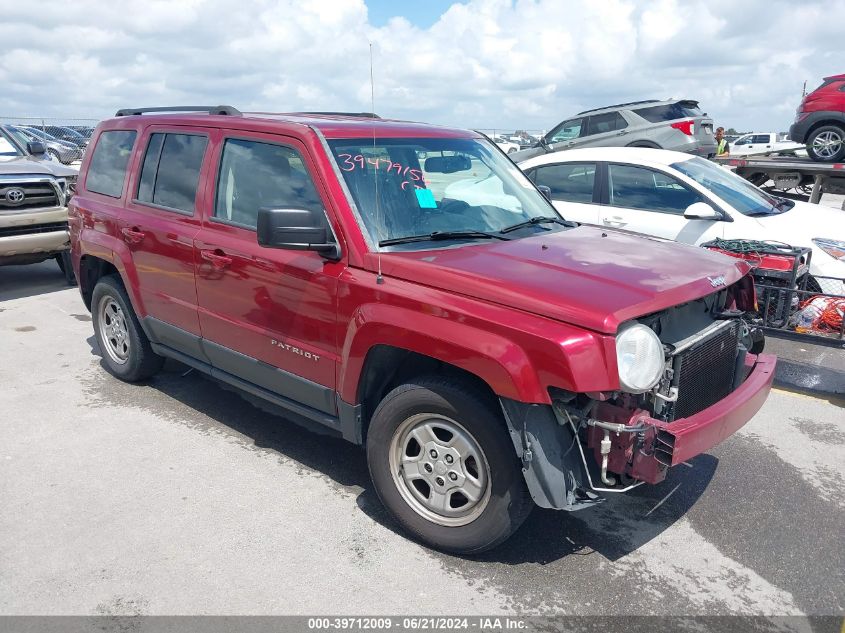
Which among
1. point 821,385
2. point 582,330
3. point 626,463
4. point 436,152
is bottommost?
point 821,385

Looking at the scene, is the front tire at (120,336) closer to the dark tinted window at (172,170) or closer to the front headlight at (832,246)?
the dark tinted window at (172,170)

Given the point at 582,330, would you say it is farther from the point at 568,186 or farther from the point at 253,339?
the point at 568,186

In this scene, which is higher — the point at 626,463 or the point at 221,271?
→ the point at 221,271

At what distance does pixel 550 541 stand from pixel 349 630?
1.15 metres

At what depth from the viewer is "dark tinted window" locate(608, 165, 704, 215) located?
7.35 meters

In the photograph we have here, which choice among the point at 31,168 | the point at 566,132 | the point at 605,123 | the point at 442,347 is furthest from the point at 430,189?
the point at 566,132

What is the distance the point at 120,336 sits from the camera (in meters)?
5.53

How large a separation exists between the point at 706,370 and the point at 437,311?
1.33 m

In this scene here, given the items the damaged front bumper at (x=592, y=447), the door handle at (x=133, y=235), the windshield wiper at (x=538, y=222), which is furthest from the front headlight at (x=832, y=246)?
the door handle at (x=133, y=235)

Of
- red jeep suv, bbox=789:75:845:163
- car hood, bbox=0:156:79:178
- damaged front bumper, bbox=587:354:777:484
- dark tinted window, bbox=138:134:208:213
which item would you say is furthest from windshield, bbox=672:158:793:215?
car hood, bbox=0:156:79:178

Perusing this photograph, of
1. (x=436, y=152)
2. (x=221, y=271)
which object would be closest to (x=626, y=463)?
(x=436, y=152)

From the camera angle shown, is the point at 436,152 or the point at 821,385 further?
the point at 821,385

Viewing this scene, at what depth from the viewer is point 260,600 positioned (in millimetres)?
3062

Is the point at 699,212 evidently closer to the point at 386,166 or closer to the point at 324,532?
the point at 386,166
